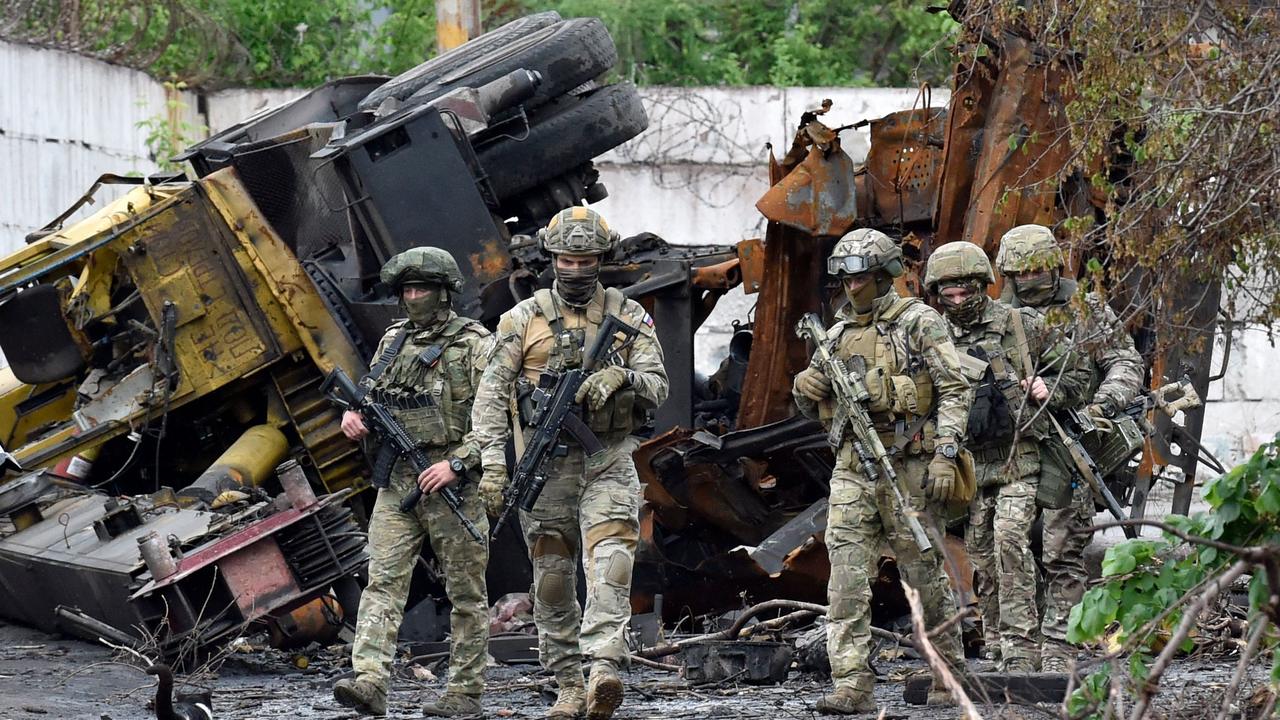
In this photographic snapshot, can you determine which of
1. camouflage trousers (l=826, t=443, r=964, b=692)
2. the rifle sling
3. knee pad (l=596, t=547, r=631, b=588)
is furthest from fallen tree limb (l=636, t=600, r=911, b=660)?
the rifle sling

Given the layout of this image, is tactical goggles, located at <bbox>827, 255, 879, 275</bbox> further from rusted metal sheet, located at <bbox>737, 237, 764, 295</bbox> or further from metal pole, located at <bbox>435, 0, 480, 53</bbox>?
metal pole, located at <bbox>435, 0, 480, 53</bbox>

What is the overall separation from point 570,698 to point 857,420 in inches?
58.5

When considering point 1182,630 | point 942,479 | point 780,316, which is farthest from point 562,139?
point 1182,630

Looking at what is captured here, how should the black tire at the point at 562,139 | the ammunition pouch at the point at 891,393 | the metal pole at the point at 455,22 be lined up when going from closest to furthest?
the ammunition pouch at the point at 891,393 < the black tire at the point at 562,139 < the metal pole at the point at 455,22

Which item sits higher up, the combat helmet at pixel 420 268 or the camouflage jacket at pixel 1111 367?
the combat helmet at pixel 420 268

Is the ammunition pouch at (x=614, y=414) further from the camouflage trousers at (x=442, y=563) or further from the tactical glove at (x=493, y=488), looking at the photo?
the camouflage trousers at (x=442, y=563)

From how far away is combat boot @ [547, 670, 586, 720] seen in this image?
6738mm

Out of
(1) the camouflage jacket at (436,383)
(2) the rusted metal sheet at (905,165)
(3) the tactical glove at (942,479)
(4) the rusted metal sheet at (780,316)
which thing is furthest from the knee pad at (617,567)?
(2) the rusted metal sheet at (905,165)

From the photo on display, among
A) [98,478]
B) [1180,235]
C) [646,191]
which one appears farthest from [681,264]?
[646,191]

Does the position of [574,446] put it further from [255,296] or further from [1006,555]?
[255,296]

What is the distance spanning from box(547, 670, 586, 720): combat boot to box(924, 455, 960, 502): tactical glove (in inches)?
58.4

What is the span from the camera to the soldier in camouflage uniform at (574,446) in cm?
682

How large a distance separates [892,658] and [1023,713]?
8.10ft

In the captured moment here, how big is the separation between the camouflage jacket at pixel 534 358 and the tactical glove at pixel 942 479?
1.06 m
